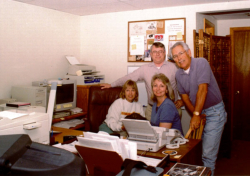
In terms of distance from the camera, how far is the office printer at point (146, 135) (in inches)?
76.0

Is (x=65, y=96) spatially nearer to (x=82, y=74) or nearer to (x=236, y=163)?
(x=82, y=74)

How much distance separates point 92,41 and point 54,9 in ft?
2.73

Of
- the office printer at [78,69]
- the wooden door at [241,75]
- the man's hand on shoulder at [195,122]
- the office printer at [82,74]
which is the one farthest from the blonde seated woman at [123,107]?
the wooden door at [241,75]

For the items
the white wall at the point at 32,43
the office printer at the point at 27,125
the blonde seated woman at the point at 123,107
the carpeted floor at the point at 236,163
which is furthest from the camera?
the carpeted floor at the point at 236,163

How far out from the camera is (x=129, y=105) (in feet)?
10.0

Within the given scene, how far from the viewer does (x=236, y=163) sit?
3.83m

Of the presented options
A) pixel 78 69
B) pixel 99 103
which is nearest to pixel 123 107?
pixel 99 103

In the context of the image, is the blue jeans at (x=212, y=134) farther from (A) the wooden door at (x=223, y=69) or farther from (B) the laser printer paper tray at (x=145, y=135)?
(A) the wooden door at (x=223, y=69)

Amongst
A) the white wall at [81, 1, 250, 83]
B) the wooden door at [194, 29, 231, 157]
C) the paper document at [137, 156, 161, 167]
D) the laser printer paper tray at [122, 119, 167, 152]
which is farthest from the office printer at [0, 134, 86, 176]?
the wooden door at [194, 29, 231, 157]

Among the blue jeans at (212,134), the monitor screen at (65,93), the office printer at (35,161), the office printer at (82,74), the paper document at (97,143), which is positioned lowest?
the blue jeans at (212,134)

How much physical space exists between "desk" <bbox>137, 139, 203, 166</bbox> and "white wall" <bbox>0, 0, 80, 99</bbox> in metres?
2.12

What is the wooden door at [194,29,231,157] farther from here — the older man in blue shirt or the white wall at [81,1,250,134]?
the older man in blue shirt

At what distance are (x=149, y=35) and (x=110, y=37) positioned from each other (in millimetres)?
689

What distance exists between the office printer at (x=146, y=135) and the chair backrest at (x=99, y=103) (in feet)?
3.89
